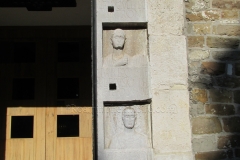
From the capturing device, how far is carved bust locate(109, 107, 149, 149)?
3617 mm

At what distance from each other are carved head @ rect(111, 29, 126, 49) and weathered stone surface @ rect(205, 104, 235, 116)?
1.07 metres

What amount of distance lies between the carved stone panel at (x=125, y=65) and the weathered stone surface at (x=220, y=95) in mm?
652

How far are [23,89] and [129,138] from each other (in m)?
1.91

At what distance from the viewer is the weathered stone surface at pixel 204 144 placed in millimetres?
3633

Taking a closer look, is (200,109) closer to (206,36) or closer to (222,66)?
(222,66)

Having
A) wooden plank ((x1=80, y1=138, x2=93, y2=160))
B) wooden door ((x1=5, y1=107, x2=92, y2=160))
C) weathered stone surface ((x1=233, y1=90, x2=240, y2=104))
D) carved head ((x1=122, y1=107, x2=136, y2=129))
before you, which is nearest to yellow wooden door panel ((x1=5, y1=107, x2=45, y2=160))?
wooden door ((x1=5, y1=107, x2=92, y2=160))

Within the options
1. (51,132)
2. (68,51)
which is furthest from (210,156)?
(68,51)

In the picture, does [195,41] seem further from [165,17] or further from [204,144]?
[204,144]

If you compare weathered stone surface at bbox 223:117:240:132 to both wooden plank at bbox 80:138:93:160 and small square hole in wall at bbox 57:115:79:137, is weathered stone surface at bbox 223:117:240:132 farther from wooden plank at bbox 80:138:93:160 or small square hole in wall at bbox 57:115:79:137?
small square hole in wall at bbox 57:115:79:137

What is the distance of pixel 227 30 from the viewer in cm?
389

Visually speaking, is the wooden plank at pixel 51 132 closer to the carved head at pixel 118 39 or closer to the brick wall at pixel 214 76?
the carved head at pixel 118 39

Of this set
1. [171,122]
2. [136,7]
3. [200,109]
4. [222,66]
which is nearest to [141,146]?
[171,122]

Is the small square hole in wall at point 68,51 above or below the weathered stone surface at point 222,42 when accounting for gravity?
above

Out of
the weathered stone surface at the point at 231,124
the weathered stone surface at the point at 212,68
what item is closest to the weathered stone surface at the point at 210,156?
the weathered stone surface at the point at 231,124
